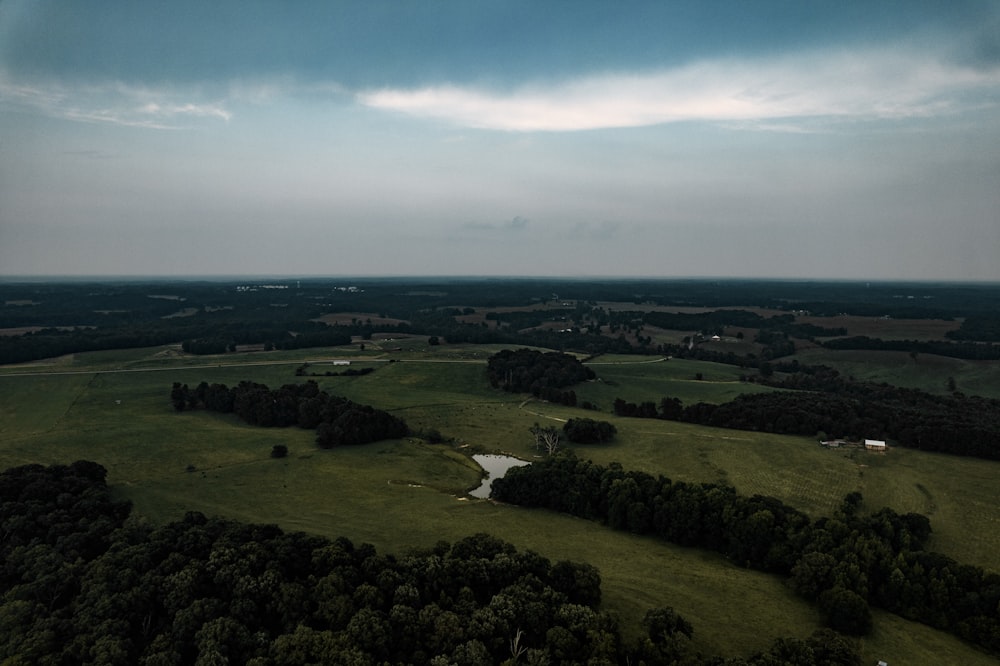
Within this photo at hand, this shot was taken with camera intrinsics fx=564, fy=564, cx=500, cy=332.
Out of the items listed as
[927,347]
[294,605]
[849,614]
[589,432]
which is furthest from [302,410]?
[927,347]

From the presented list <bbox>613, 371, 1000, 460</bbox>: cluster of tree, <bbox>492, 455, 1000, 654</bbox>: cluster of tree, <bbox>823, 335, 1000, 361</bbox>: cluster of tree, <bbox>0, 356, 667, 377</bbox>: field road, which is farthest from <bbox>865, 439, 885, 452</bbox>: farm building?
<bbox>823, 335, 1000, 361</bbox>: cluster of tree

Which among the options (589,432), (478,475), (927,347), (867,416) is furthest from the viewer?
(927,347)

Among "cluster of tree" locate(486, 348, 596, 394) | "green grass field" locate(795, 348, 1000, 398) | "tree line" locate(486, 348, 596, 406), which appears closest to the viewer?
"tree line" locate(486, 348, 596, 406)

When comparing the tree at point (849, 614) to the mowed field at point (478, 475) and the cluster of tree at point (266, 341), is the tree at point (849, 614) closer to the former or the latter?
the mowed field at point (478, 475)

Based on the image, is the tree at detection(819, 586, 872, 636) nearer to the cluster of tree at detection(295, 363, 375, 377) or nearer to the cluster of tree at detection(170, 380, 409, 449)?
the cluster of tree at detection(170, 380, 409, 449)

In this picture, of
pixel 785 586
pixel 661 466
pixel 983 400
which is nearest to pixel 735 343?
pixel 983 400

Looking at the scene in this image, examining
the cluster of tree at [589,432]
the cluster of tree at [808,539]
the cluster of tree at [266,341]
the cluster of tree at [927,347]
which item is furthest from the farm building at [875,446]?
the cluster of tree at [266,341]

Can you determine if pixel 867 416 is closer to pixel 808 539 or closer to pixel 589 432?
pixel 589 432
